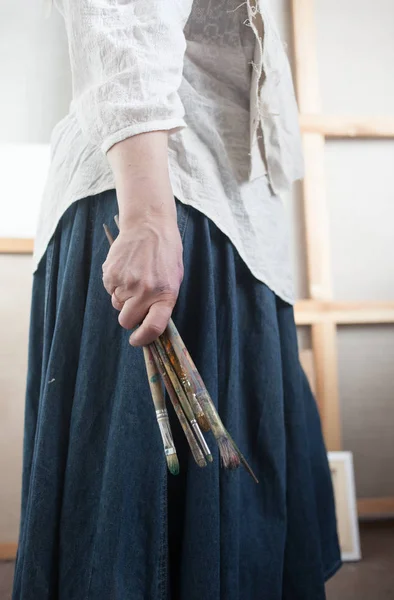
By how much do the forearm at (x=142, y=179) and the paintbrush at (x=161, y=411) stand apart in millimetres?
127

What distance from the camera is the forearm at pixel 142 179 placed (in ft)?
1.50

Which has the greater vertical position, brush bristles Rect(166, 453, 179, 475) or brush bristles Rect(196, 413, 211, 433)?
brush bristles Rect(196, 413, 211, 433)

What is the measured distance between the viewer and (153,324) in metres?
0.43

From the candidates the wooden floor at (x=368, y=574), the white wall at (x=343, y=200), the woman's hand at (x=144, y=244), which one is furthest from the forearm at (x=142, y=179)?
the white wall at (x=343, y=200)

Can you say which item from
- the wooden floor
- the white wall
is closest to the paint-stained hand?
the wooden floor

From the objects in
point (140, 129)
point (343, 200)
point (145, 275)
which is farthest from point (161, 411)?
point (343, 200)

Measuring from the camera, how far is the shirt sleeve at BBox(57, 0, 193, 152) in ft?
1.50

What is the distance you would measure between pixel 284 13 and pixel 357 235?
83 cm

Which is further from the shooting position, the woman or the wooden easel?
the wooden easel

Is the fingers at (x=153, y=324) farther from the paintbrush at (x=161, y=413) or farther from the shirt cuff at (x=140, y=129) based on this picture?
the shirt cuff at (x=140, y=129)

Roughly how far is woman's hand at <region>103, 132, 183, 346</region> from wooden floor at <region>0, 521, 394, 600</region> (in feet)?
3.17

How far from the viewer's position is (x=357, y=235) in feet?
5.60

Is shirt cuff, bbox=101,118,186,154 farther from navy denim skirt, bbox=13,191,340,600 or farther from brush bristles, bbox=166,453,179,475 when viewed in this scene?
brush bristles, bbox=166,453,179,475

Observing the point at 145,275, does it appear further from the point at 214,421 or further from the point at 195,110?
the point at 195,110
